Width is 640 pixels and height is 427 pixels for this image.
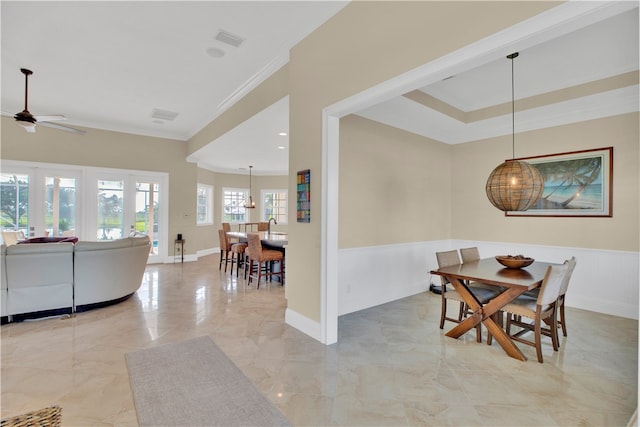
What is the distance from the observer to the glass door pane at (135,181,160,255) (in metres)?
7.11

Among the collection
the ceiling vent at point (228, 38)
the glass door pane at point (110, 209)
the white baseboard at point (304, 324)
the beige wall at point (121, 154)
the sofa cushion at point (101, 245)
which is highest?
the ceiling vent at point (228, 38)

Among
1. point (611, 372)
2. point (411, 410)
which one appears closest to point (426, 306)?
point (611, 372)

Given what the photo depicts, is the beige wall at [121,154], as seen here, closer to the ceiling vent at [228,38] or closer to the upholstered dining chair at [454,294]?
the ceiling vent at [228,38]

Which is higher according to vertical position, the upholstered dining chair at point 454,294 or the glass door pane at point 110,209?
the glass door pane at point 110,209

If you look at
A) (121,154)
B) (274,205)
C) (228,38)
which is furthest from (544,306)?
(274,205)

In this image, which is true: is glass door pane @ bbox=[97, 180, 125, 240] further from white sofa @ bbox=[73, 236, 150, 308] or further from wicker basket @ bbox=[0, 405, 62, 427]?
wicker basket @ bbox=[0, 405, 62, 427]

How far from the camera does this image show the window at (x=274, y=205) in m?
11.0

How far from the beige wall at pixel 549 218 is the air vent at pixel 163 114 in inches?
215

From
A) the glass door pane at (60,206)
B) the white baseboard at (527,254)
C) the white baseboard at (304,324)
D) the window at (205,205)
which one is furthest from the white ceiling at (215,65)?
the window at (205,205)

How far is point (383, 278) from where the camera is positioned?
171 inches

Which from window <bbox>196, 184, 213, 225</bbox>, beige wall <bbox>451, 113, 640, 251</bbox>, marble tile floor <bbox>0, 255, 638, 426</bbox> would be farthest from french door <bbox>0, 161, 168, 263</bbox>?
beige wall <bbox>451, 113, 640, 251</bbox>

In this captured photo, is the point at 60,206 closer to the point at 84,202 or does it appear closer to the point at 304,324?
the point at 84,202

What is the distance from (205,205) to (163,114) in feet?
13.7

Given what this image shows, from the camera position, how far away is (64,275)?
12.1 feet
